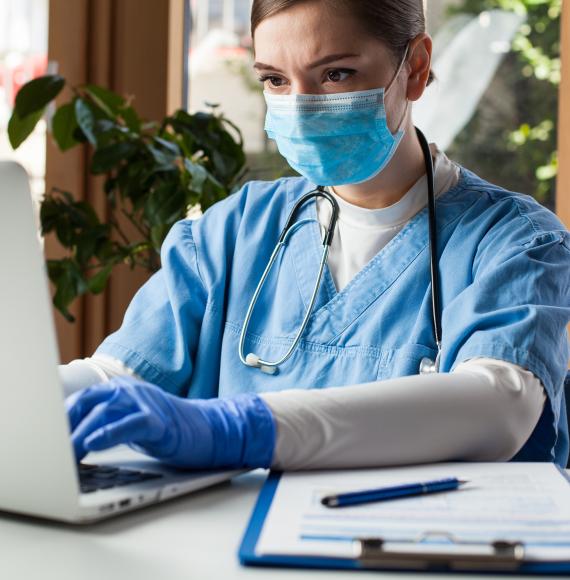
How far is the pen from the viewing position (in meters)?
0.66

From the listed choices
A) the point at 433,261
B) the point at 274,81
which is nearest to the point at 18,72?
the point at 274,81

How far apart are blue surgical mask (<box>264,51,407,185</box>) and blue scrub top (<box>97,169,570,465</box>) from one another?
0.11m

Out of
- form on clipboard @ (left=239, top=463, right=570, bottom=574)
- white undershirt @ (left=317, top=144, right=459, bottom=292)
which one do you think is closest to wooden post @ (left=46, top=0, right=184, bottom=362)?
white undershirt @ (left=317, top=144, right=459, bottom=292)

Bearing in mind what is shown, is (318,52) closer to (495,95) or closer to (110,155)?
(110,155)

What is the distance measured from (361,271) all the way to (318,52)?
31 cm

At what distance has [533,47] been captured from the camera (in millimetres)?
2227

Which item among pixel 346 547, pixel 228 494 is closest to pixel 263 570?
pixel 346 547

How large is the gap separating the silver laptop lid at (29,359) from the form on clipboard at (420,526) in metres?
0.14

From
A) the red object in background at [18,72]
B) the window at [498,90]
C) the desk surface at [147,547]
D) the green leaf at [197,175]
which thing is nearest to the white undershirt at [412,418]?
the desk surface at [147,547]

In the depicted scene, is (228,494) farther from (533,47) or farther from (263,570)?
(533,47)

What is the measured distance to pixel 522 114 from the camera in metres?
2.27

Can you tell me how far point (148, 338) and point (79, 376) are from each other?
0.15 m

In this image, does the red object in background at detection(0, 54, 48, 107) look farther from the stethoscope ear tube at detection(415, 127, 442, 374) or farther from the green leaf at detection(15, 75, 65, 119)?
the stethoscope ear tube at detection(415, 127, 442, 374)

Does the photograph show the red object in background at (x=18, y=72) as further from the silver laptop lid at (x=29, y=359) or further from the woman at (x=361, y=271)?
the silver laptop lid at (x=29, y=359)
